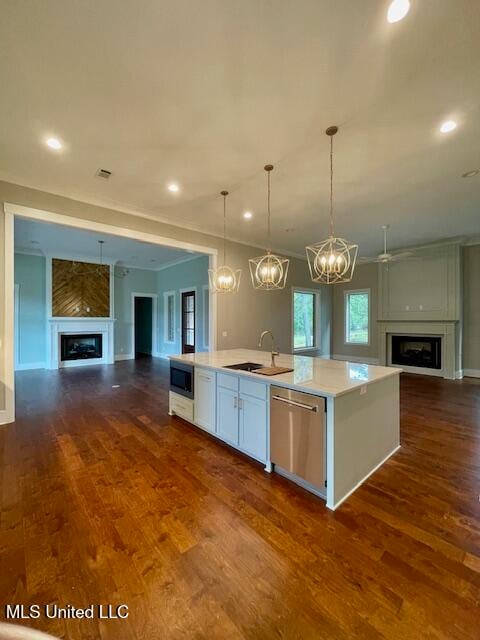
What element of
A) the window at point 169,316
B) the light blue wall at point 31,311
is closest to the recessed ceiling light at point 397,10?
the window at point 169,316

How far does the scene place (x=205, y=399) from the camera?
3258mm

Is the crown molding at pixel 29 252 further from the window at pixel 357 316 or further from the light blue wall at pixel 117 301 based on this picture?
the window at pixel 357 316

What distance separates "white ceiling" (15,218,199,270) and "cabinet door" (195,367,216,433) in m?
3.15

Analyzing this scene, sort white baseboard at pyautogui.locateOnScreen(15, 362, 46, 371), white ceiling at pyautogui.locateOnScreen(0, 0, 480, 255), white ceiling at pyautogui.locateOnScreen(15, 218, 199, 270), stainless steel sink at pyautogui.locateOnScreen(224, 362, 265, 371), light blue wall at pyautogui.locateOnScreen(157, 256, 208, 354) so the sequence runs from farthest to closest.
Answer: light blue wall at pyautogui.locateOnScreen(157, 256, 208, 354) < white baseboard at pyautogui.locateOnScreen(15, 362, 46, 371) < white ceiling at pyautogui.locateOnScreen(15, 218, 199, 270) < stainless steel sink at pyautogui.locateOnScreen(224, 362, 265, 371) < white ceiling at pyautogui.locateOnScreen(0, 0, 480, 255)

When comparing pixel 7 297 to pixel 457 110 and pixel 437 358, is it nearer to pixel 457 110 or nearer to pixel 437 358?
pixel 457 110

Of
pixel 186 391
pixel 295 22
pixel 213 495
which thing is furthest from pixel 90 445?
pixel 295 22

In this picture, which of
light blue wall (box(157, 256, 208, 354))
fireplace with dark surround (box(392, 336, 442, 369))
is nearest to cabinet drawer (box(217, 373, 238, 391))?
light blue wall (box(157, 256, 208, 354))

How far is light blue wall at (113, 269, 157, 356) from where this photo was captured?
8984 millimetres

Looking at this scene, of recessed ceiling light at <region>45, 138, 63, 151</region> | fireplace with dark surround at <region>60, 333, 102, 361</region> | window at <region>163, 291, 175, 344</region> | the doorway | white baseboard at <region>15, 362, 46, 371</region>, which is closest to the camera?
recessed ceiling light at <region>45, 138, 63, 151</region>

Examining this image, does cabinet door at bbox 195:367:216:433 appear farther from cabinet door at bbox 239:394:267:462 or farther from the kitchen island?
cabinet door at bbox 239:394:267:462

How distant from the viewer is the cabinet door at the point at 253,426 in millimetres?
2547

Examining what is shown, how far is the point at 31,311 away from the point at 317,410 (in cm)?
823

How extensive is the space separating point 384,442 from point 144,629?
2.38 meters

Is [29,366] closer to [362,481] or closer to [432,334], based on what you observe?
[362,481]
